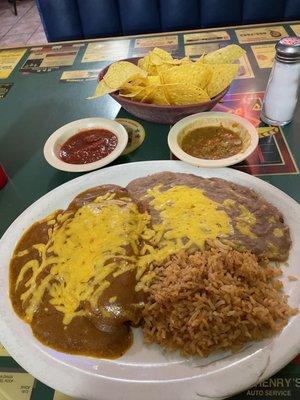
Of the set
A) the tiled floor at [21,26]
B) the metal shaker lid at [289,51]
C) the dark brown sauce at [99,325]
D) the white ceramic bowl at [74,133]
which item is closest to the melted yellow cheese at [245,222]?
the dark brown sauce at [99,325]

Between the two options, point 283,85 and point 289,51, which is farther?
point 283,85

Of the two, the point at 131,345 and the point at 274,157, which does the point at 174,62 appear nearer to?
the point at 274,157

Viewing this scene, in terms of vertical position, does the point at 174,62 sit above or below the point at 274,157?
above

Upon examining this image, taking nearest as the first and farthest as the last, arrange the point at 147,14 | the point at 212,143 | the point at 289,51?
the point at 289,51
the point at 212,143
the point at 147,14

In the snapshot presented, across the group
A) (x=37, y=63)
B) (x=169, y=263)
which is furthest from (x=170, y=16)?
(x=169, y=263)

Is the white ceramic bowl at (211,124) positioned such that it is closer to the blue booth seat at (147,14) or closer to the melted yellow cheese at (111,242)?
the melted yellow cheese at (111,242)

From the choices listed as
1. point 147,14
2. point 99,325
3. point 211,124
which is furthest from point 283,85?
point 147,14

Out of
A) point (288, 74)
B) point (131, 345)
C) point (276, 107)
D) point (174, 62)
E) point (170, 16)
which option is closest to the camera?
point (131, 345)

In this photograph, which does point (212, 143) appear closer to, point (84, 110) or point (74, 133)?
point (74, 133)
